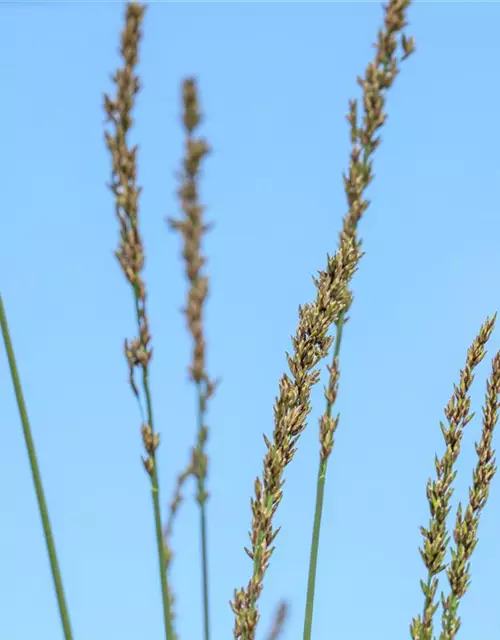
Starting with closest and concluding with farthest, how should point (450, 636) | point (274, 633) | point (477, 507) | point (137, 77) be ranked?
point (137, 77), point (274, 633), point (450, 636), point (477, 507)

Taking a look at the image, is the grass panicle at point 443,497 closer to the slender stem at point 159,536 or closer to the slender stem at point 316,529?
the slender stem at point 316,529

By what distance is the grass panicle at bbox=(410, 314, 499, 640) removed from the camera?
2.74 metres

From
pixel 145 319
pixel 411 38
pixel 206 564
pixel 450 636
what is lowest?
pixel 206 564

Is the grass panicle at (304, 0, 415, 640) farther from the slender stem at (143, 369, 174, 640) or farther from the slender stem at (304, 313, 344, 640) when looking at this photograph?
the slender stem at (143, 369, 174, 640)

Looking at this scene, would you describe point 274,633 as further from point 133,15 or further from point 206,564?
point 133,15

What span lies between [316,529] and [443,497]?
2.00 feet

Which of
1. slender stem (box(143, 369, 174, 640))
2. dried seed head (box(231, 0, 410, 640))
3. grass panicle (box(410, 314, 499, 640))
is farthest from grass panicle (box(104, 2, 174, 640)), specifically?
grass panicle (box(410, 314, 499, 640))

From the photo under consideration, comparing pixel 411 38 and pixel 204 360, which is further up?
pixel 411 38

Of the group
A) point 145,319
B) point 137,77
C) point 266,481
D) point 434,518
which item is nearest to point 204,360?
point 145,319

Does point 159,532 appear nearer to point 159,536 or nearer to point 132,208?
point 159,536

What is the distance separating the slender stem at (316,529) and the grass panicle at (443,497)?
0.40m

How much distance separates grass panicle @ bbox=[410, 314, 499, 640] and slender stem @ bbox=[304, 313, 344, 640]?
0.40m

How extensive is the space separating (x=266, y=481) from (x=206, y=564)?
76 centimetres

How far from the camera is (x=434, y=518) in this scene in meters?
2.84
